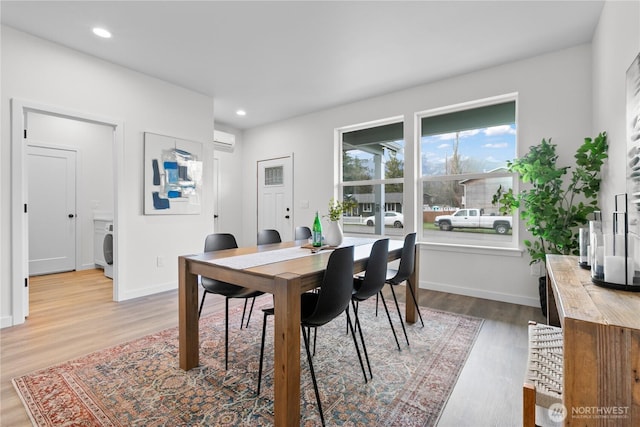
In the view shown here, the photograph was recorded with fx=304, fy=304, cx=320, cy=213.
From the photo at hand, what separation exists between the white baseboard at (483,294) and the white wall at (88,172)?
5055mm

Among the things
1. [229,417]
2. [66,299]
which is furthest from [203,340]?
[66,299]

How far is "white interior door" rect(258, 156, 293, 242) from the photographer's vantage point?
5391 mm

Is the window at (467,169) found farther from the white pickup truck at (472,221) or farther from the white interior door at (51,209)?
the white interior door at (51,209)

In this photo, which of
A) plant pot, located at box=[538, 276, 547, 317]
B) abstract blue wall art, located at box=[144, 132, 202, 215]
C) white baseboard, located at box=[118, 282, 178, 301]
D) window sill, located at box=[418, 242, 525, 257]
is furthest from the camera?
Answer: abstract blue wall art, located at box=[144, 132, 202, 215]

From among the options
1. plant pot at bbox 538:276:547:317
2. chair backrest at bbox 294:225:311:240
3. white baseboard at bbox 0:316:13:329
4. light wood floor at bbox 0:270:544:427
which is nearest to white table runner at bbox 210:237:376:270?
chair backrest at bbox 294:225:311:240

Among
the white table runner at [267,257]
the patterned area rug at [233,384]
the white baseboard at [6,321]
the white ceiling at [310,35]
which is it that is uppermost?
the white ceiling at [310,35]

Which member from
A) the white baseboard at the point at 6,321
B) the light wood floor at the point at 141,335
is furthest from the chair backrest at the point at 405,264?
the white baseboard at the point at 6,321

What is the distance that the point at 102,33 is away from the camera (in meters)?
2.80

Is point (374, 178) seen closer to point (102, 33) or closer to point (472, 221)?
point (472, 221)

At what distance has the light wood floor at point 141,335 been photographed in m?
1.62

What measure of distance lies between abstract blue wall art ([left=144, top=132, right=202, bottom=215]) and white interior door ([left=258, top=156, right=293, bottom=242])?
1601mm

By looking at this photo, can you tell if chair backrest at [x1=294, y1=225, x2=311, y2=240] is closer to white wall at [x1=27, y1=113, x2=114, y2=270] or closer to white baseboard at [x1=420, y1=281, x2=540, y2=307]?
white baseboard at [x1=420, y1=281, x2=540, y2=307]

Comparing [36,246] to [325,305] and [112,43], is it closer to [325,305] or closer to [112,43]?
[112,43]

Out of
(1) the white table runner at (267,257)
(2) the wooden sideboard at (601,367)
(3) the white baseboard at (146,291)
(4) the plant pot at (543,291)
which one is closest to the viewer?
(2) the wooden sideboard at (601,367)
